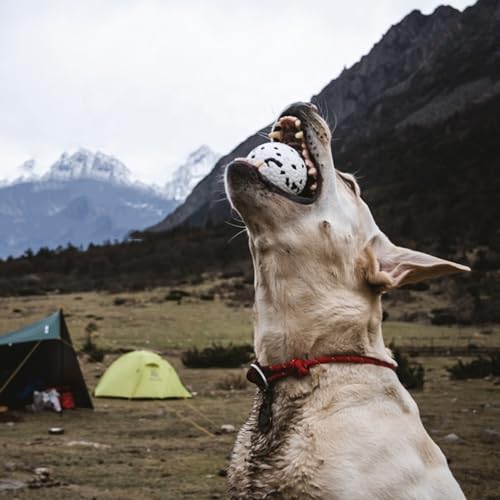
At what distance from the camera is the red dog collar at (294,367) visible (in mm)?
2916

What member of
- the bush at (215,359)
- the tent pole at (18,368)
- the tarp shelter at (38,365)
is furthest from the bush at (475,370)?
the tent pole at (18,368)

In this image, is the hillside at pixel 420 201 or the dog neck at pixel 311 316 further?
the hillside at pixel 420 201

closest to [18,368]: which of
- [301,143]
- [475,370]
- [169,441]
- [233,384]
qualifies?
[169,441]

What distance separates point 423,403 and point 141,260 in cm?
4147

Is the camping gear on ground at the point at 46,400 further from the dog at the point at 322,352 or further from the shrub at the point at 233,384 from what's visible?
the dog at the point at 322,352

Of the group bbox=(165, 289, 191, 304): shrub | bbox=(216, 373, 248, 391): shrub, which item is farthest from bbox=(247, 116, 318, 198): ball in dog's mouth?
bbox=(165, 289, 191, 304): shrub

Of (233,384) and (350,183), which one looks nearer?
(350,183)

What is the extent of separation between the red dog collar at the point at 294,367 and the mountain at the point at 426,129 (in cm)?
132

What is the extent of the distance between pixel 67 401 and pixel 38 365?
881mm

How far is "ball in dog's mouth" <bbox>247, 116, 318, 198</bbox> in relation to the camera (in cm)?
306

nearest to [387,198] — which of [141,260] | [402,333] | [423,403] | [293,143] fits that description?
[141,260]

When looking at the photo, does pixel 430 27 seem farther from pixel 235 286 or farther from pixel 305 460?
pixel 305 460

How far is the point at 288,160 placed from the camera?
10.2 feet

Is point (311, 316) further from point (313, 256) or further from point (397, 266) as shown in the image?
point (397, 266)
